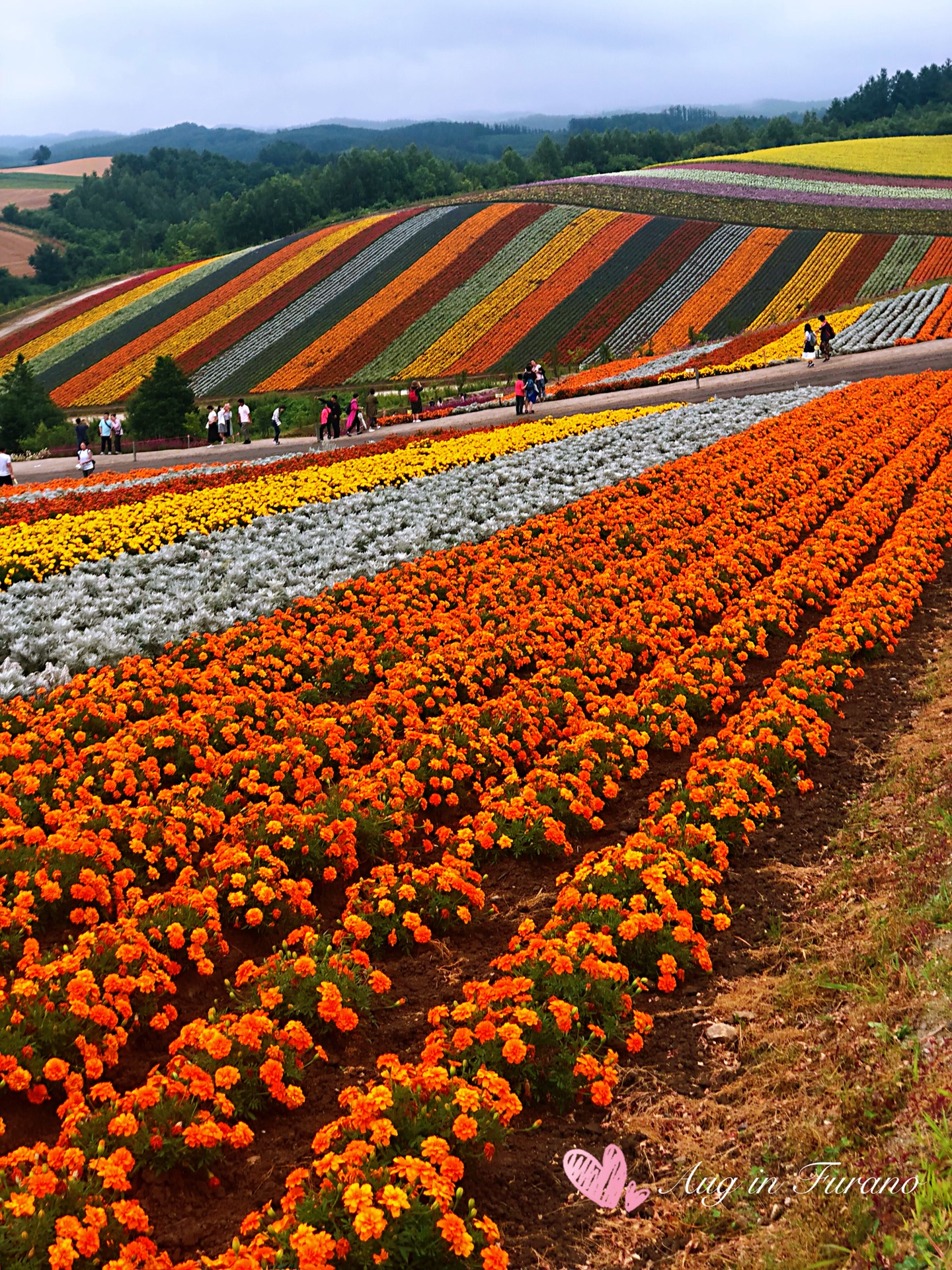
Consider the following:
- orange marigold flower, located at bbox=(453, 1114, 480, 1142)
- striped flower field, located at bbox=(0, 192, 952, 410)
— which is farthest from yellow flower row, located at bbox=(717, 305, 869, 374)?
orange marigold flower, located at bbox=(453, 1114, 480, 1142)

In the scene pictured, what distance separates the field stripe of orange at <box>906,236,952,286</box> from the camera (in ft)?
202

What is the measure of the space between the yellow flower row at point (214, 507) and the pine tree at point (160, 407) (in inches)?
998

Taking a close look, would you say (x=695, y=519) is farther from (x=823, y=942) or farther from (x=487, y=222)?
(x=487, y=222)

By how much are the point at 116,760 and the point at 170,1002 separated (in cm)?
311

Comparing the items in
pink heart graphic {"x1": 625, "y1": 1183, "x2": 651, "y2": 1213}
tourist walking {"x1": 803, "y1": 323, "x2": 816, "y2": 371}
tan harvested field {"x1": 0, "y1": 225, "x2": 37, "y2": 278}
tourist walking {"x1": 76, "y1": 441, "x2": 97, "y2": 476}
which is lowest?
pink heart graphic {"x1": 625, "y1": 1183, "x2": 651, "y2": 1213}

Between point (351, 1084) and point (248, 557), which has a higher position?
point (248, 557)

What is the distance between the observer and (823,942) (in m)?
7.49

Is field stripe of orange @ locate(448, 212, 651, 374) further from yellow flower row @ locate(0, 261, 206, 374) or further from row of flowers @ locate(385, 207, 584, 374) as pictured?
yellow flower row @ locate(0, 261, 206, 374)

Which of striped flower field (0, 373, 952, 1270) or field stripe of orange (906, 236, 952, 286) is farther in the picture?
field stripe of orange (906, 236, 952, 286)

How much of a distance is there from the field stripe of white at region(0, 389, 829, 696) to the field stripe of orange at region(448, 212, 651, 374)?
37.6m

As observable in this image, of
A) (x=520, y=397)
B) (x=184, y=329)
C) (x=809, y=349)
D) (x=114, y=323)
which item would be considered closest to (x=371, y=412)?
(x=520, y=397)

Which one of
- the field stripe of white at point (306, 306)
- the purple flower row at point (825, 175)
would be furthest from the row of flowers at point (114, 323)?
the purple flower row at point (825, 175)

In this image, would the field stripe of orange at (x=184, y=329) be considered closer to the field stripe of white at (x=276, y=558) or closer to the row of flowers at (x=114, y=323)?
the row of flowers at (x=114, y=323)

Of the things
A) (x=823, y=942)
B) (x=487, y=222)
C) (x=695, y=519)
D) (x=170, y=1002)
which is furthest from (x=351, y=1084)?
(x=487, y=222)
